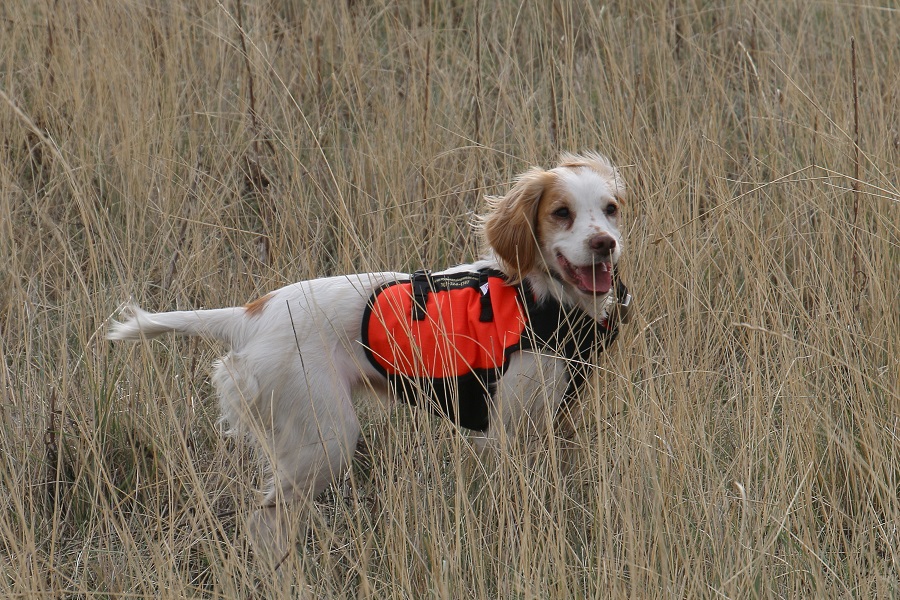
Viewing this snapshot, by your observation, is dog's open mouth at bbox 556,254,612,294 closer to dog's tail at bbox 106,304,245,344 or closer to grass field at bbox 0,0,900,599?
grass field at bbox 0,0,900,599

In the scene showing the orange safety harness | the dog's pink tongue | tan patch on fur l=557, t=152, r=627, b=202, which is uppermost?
tan patch on fur l=557, t=152, r=627, b=202

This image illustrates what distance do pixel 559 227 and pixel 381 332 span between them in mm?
580

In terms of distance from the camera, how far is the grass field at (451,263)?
2100 millimetres

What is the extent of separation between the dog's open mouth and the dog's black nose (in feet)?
0.19

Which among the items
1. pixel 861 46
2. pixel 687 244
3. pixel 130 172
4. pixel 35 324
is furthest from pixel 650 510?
pixel 861 46

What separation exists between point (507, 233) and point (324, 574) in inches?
42.6

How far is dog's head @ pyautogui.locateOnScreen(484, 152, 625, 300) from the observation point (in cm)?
254

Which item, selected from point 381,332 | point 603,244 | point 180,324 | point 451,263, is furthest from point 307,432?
point 451,263

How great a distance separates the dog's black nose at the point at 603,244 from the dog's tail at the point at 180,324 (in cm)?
102

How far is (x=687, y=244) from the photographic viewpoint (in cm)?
298

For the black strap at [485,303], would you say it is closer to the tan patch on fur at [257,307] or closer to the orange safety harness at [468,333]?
the orange safety harness at [468,333]

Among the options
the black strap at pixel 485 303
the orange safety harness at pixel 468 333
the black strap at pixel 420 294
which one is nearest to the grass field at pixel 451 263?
the orange safety harness at pixel 468 333

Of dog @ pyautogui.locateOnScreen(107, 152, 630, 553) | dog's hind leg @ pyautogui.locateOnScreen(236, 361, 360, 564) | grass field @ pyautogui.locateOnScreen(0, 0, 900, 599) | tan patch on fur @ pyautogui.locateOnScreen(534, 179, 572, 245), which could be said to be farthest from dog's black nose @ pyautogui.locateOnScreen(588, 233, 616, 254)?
dog's hind leg @ pyautogui.locateOnScreen(236, 361, 360, 564)

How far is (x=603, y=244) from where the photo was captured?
8.02ft
